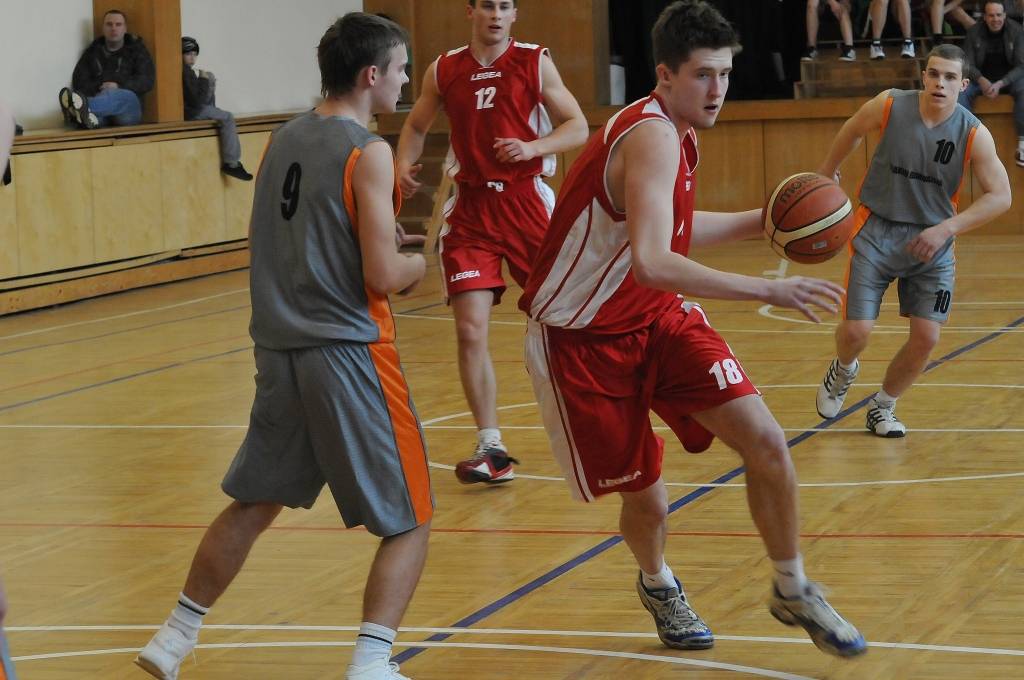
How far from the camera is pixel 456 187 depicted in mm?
6406

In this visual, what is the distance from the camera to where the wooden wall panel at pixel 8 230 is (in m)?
11.7

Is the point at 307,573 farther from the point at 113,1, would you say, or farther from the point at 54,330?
the point at 113,1

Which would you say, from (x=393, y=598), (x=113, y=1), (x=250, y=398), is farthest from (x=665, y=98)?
(x=113, y=1)

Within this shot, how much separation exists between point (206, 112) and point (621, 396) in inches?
437

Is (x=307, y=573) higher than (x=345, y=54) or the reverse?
the reverse

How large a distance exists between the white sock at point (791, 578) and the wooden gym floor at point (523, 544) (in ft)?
0.67

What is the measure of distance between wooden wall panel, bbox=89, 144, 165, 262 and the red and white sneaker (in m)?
7.51

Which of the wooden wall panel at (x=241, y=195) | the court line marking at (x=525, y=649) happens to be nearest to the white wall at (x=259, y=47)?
the wooden wall panel at (x=241, y=195)

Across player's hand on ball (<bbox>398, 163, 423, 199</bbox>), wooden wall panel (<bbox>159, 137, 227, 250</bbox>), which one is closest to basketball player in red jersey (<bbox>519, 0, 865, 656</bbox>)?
player's hand on ball (<bbox>398, 163, 423, 199</bbox>)

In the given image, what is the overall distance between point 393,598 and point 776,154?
43.7 ft

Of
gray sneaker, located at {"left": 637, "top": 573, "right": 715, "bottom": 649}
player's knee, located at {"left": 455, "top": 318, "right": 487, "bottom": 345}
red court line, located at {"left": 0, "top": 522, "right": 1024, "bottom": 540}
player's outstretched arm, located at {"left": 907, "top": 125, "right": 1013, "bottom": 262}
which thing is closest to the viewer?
gray sneaker, located at {"left": 637, "top": 573, "right": 715, "bottom": 649}

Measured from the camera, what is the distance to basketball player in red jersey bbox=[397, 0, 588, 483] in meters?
6.06

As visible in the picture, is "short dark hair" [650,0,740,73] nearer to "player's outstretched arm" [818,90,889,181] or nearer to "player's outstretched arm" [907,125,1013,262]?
"player's outstretched arm" [907,125,1013,262]

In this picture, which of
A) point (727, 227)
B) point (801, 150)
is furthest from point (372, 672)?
point (801, 150)
